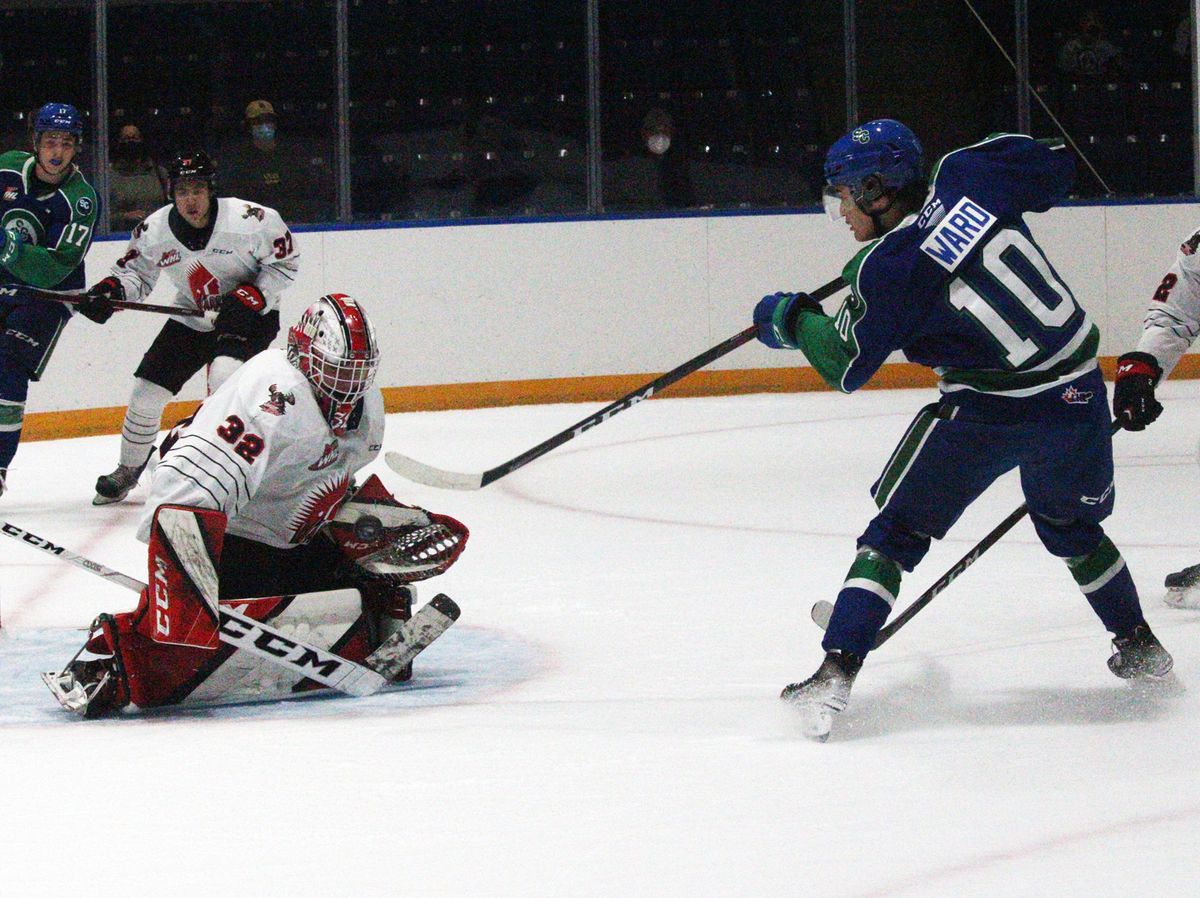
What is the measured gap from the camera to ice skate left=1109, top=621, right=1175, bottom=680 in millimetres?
3174

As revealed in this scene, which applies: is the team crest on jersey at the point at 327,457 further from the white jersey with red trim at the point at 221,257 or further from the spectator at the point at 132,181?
the spectator at the point at 132,181

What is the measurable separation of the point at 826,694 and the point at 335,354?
93 cm

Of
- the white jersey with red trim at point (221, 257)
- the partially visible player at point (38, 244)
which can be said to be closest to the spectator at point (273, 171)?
the partially visible player at point (38, 244)

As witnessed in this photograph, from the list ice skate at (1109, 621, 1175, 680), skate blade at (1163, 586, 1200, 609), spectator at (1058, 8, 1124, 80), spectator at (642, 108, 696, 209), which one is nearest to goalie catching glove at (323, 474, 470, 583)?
ice skate at (1109, 621, 1175, 680)

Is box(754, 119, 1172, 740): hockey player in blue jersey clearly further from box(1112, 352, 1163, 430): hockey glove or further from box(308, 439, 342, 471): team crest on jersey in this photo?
box(308, 439, 342, 471): team crest on jersey

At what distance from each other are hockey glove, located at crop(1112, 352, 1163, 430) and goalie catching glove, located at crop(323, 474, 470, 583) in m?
1.16

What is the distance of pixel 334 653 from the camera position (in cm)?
325

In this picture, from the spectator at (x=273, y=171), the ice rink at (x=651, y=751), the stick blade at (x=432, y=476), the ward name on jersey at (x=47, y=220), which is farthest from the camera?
the spectator at (x=273, y=171)

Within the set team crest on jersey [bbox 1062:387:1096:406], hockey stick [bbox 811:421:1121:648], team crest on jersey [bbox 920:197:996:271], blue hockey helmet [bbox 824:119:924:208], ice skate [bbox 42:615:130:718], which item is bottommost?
ice skate [bbox 42:615:130:718]

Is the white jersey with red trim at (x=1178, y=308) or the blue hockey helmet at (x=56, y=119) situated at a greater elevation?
the blue hockey helmet at (x=56, y=119)

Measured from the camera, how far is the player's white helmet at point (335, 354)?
310 centimetres

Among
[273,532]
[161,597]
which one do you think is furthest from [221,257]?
[161,597]

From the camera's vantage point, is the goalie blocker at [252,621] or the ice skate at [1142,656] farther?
the ice skate at [1142,656]

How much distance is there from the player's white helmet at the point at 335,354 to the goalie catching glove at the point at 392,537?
22 centimetres
